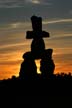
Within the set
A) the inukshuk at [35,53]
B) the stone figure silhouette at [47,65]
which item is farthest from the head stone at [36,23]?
the stone figure silhouette at [47,65]

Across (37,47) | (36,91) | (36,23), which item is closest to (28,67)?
(37,47)

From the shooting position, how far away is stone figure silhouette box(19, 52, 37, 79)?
39344 mm

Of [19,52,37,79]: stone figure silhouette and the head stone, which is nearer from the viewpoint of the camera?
the head stone

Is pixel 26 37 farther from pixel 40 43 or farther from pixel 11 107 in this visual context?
pixel 11 107

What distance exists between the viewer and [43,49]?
39.7 m

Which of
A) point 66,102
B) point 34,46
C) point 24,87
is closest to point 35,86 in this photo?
point 24,87

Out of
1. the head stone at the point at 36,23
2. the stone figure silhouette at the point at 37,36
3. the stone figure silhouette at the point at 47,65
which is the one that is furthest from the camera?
the stone figure silhouette at the point at 47,65

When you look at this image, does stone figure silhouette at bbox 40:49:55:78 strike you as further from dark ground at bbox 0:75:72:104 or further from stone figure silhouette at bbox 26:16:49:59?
dark ground at bbox 0:75:72:104

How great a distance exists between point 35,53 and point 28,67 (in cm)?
170

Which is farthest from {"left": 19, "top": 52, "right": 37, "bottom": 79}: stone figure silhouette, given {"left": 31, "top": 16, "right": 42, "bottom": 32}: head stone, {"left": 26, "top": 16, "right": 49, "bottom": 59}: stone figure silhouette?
{"left": 31, "top": 16, "right": 42, "bottom": 32}: head stone

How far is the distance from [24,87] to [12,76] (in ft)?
19.4

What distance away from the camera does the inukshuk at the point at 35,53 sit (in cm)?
3938

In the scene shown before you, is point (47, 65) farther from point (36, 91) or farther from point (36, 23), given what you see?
point (36, 91)

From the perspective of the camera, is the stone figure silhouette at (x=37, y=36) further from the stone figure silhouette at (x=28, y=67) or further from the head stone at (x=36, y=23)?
the stone figure silhouette at (x=28, y=67)
